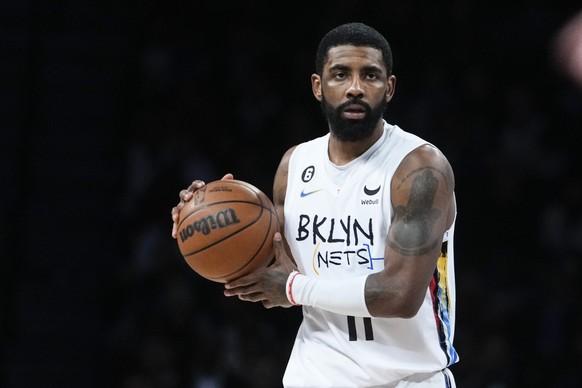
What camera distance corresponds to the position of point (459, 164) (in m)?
8.02

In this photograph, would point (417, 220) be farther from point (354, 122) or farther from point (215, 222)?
point (215, 222)

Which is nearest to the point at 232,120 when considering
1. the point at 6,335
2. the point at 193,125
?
the point at 193,125

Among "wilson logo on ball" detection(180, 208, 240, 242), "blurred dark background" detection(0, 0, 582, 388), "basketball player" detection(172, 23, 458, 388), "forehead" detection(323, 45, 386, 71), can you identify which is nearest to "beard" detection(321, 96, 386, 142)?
"basketball player" detection(172, 23, 458, 388)

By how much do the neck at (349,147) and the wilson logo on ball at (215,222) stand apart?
55 cm

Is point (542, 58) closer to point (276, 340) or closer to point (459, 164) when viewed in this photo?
point (459, 164)

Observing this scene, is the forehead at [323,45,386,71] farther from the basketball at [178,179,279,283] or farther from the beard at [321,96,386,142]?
the basketball at [178,179,279,283]

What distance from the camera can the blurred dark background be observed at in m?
7.53

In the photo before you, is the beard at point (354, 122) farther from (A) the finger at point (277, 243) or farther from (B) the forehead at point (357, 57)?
(A) the finger at point (277, 243)

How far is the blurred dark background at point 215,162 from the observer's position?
7531 millimetres

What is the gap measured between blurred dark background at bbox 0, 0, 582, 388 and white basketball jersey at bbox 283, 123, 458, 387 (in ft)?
10.4

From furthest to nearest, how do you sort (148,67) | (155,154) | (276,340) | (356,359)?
(148,67) → (155,154) → (276,340) → (356,359)

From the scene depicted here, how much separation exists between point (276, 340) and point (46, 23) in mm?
3541

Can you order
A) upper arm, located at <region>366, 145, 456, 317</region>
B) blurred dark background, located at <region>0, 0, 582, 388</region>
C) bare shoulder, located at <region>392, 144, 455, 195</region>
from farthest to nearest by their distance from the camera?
1. blurred dark background, located at <region>0, 0, 582, 388</region>
2. bare shoulder, located at <region>392, 144, 455, 195</region>
3. upper arm, located at <region>366, 145, 456, 317</region>

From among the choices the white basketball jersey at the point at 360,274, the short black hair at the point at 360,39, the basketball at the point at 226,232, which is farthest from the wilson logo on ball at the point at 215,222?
the short black hair at the point at 360,39
